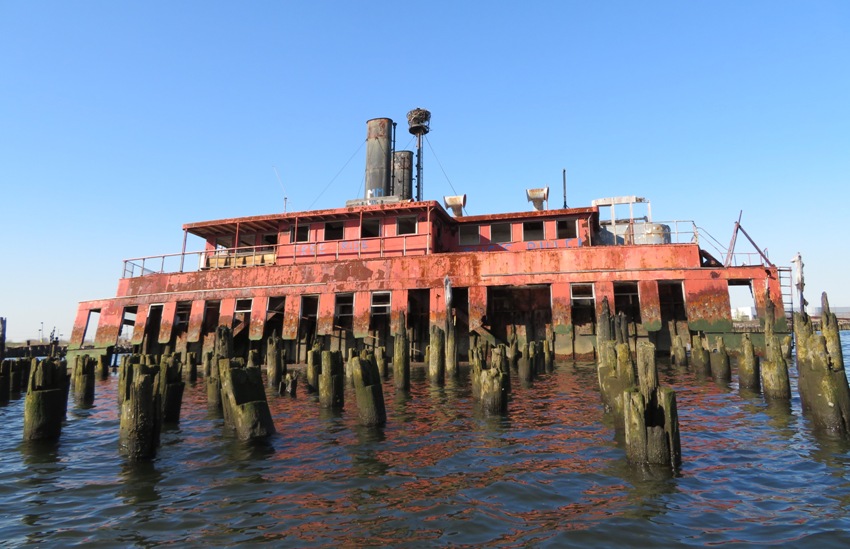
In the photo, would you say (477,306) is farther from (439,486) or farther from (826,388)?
(439,486)

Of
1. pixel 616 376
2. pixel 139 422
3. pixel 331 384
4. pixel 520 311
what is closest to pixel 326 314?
pixel 520 311

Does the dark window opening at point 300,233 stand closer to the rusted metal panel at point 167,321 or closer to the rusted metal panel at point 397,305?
the rusted metal panel at point 167,321

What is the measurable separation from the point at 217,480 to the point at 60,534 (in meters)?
2.04

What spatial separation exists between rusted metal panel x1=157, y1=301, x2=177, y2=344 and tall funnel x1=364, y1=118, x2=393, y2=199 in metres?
12.7

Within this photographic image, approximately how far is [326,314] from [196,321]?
7168 millimetres

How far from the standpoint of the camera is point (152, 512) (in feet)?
21.1

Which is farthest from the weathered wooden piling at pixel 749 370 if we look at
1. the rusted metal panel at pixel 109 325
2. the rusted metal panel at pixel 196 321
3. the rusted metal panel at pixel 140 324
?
the rusted metal panel at pixel 109 325

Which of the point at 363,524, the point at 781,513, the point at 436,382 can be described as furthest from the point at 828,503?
the point at 436,382

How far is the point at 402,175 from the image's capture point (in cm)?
3500

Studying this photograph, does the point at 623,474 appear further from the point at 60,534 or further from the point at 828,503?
the point at 60,534

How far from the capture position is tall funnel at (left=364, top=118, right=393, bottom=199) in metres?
32.2

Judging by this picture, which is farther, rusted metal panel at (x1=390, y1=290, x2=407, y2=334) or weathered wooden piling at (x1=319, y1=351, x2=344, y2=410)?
rusted metal panel at (x1=390, y1=290, x2=407, y2=334)

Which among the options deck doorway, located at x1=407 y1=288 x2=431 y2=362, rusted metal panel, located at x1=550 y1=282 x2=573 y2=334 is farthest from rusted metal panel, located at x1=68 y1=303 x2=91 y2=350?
rusted metal panel, located at x1=550 y1=282 x2=573 y2=334

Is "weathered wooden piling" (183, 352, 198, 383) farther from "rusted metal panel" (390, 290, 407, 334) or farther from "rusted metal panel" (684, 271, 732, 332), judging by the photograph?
"rusted metal panel" (684, 271, 732, 332)
